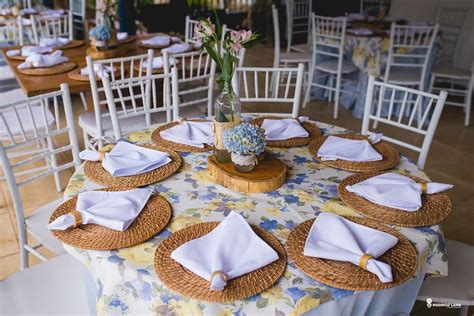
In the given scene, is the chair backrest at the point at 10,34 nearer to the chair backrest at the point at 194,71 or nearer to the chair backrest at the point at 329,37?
the chair backrest at the point at 194,71

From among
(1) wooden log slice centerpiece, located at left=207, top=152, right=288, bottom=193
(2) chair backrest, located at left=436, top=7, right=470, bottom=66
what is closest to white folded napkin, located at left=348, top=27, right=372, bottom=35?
(2) chair backrest, located at left=436, top=7, right=470, bottom=66

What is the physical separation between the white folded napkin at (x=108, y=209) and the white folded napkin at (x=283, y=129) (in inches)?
24.9

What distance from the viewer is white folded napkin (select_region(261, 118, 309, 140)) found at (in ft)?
5.75

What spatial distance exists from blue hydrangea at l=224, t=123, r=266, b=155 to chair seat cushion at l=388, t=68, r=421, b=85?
9.32 ft

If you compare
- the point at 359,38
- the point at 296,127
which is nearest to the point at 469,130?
the point at 359,38

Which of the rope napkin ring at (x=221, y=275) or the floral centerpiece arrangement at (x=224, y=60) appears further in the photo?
the floral centerpiece arrangement at (x=224, y=60)

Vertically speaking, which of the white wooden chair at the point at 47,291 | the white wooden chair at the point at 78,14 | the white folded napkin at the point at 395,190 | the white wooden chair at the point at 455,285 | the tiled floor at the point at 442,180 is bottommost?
the tiled floor at the point at 442,180

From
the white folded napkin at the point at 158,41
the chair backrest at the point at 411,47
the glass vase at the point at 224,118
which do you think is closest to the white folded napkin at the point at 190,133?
the glass vase at the point at 224,118

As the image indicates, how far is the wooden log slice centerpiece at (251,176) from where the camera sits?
1.38 m

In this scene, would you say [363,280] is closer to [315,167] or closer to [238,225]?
[238,225]

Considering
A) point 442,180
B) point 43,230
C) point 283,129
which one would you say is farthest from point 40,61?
point 442,180

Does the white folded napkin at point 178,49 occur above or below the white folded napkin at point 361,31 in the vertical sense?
below

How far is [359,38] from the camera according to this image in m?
3.88

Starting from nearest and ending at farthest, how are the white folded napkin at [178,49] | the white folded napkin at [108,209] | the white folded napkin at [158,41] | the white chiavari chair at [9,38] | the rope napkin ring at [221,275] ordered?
the rope napkin ring at [221,275] < the white folded napkin at [108,209] < the white folded napkin at [178,49] < the white folded napkin at [158,41] < the white chiavari chair at [9,38]
